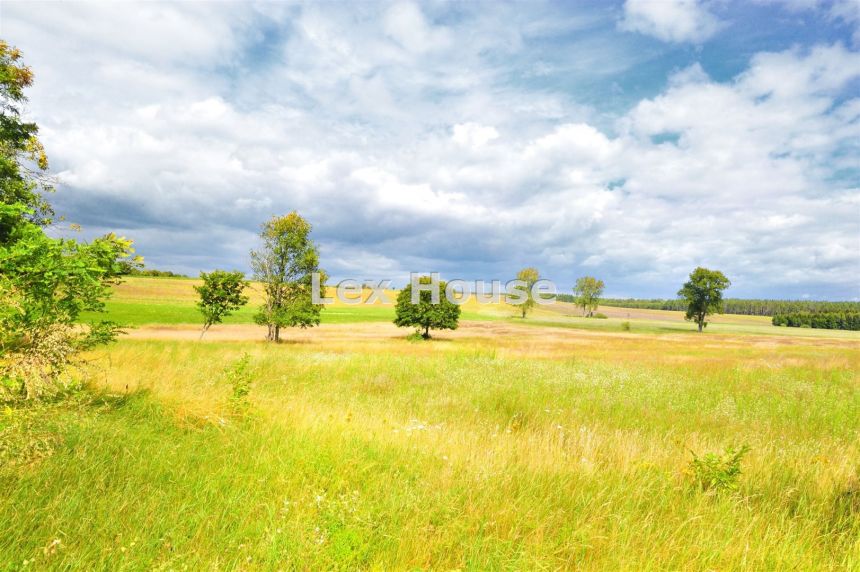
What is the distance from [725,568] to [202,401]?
6.87m

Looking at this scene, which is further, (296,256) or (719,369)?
(296,256)

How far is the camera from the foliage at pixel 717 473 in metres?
4.79

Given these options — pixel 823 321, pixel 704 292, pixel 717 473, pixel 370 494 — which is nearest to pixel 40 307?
pixel 370 494

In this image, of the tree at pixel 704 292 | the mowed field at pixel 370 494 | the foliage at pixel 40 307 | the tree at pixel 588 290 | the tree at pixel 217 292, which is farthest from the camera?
the tree at pixel 588 290

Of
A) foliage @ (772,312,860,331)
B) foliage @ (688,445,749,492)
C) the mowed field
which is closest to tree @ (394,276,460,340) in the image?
the mowed field

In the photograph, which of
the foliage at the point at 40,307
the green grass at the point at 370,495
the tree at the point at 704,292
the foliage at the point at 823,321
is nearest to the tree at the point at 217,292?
the green grass at the point at 370,495

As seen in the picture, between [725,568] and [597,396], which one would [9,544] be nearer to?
[725,568]

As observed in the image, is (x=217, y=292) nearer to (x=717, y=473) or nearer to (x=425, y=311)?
(x=425, y=311)

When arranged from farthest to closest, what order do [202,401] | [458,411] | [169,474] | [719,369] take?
[719,369]
[458,411]
[202,401]
[169,474]

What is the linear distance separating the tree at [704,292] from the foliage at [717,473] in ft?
294

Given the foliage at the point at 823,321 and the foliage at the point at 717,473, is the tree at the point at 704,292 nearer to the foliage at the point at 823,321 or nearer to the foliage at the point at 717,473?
the foliage at the point at 823,321

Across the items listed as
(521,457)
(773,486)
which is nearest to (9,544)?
(521,457)

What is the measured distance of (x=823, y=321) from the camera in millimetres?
131750

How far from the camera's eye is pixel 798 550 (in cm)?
384
